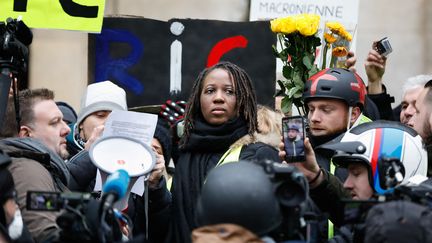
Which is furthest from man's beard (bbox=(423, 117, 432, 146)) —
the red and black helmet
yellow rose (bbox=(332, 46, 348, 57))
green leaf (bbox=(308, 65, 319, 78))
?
yellow rose (bbox=(332, 46, 348, 57))

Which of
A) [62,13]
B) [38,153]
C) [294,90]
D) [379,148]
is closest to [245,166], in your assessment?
[379,148]

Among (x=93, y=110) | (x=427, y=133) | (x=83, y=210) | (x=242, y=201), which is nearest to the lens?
(x=242, y=201)

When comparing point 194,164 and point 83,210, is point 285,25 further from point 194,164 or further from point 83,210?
point 83,210

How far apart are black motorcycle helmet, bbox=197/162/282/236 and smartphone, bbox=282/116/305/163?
1251mm

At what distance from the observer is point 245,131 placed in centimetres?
645

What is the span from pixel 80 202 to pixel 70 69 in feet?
20.6

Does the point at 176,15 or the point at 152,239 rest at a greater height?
the point at 176,15

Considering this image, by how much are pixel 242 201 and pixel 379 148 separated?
61.5 inches

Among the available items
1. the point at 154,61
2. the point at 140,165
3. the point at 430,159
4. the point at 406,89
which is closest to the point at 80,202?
the point at 140,165

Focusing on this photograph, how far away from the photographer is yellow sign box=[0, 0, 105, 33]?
798cm

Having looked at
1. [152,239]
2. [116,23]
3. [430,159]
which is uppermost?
[116,23]

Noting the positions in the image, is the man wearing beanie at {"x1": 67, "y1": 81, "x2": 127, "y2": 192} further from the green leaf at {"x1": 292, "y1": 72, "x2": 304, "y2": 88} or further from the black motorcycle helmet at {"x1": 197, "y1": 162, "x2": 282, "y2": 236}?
the black motorcycle helmet at {"x1": 197, "y1": 162, "x2": 282, "y2": 236}

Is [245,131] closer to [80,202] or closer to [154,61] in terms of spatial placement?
[80,202]

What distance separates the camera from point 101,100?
298 inches
